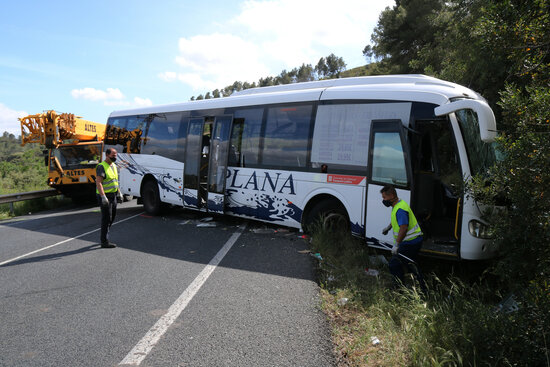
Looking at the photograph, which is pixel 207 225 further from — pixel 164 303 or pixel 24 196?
pixel 24 196

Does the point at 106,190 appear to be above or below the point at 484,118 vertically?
below

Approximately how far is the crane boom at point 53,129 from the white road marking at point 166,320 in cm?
1210

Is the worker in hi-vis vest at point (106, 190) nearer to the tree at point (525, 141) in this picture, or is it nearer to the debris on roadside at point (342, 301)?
the debris on roadside at point (342, 301)

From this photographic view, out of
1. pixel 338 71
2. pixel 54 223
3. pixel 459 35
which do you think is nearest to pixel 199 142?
pixel 54 223

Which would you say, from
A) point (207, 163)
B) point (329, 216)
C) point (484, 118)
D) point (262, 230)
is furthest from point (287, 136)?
point (484, 118)

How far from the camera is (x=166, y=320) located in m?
3.98

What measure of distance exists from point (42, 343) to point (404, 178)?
16.6ft

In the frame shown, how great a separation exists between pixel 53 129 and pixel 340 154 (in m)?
13.3

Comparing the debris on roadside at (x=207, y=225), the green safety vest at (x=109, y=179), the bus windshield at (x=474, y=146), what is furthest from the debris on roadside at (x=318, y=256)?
the green safety vest at (x=109, y=179)

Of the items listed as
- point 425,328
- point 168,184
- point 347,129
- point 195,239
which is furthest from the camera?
point 168,184

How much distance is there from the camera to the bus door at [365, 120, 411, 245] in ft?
18.7

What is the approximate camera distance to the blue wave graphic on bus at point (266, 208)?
741 cm

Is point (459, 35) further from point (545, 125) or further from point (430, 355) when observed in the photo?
point (430, 355)

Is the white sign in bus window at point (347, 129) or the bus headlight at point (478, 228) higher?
the white sign in bus window at point (347, 129)
